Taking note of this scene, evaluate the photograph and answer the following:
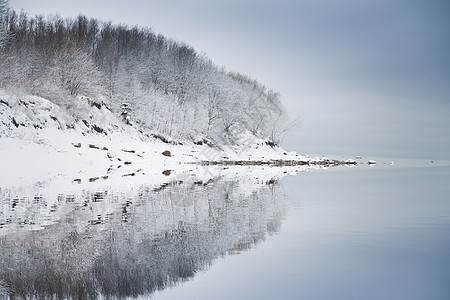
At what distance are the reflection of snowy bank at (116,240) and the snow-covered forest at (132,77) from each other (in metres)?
45.4

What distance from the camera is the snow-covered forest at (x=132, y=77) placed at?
6006 centimetres

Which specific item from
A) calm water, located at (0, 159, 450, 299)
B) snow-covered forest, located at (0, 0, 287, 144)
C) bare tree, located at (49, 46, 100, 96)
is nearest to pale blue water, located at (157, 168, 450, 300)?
calm water, located at (0, 159, 450, 299)

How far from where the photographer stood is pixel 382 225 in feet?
34.7

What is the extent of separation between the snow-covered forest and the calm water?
4758 cm

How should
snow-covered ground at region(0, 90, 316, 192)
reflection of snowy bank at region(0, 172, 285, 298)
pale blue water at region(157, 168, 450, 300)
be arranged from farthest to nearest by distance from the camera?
snow-covered ground at region(0, 90, 316, 192) < reflection of snowy bank at region(0, 172, 285, 298) < pale blue water at region(157, 168, 450, 300)

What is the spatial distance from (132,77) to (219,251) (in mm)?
72170

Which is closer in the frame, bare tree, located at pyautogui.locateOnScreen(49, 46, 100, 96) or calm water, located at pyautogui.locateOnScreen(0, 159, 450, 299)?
calm water, located at pyautogui.locateOnScreen(0, 159, 450, 299)

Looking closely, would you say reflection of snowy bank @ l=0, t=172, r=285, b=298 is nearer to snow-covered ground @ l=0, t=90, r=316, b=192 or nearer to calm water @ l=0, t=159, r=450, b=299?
calm water @ l=0, t=159, r=450, b=299

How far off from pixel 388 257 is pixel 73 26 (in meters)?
87.1

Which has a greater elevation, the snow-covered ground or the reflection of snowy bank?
the snow-covered ground

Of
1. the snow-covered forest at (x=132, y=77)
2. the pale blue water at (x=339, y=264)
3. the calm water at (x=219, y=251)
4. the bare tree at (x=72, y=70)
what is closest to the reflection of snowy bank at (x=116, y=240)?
the calm water at (x=219, y=251)

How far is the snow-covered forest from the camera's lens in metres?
60.1

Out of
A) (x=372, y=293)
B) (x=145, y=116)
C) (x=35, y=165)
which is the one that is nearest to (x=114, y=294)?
(x=372, y=293)

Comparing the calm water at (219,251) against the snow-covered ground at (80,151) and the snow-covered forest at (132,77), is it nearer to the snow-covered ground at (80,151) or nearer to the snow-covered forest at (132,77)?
the snow-covered ground at (80,151)
